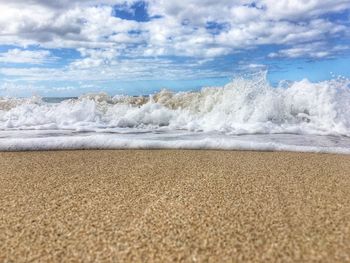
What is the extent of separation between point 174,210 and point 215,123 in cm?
481

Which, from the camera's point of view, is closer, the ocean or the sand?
the sand

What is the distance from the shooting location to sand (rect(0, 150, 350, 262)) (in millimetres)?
1901

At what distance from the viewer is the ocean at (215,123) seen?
5027mm

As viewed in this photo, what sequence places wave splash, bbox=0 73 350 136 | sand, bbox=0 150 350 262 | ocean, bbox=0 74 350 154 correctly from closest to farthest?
sand, bbox=0 150 350 262 < ocean, bbox=0 74 350 154 < wave splash, bbox=0 73 350 136

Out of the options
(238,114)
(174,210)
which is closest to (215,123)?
(238,114)

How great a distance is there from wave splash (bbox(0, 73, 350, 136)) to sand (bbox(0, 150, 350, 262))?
9.04 ft

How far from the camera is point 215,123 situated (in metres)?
7.20

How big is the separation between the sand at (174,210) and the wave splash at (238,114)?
275cm

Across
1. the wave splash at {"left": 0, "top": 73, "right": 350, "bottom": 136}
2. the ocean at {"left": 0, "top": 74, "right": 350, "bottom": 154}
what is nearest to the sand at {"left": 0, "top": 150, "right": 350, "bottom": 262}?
the ocean at {"left": 0, "top": 74, "right": 350, "bottom": 154}

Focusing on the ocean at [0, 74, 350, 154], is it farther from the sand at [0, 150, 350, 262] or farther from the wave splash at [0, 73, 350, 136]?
the sand at [0, 150, 350, 262]

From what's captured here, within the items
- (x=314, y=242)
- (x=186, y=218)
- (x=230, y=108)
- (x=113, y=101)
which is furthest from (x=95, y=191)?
(x=113, y=101)

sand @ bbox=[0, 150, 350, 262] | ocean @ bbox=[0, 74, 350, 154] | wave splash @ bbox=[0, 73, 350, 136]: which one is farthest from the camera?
wave splash @ bbox=[0, 73, 350, 136]

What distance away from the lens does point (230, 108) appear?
8.22 metres

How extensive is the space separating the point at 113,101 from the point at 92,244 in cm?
950
